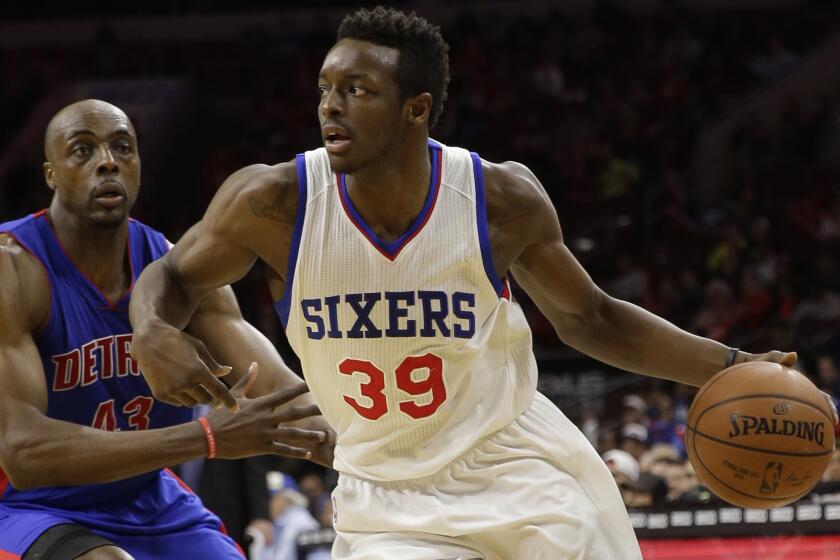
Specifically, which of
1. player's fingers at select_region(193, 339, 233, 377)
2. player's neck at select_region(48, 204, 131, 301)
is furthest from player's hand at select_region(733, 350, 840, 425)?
player's neck at select_region(48, 204, 131, 301)

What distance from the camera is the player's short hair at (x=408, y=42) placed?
299 cm

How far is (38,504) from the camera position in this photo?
3605 mm

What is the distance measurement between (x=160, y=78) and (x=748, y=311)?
29.0 feet

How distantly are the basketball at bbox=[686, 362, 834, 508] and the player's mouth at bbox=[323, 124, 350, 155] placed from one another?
1173mm

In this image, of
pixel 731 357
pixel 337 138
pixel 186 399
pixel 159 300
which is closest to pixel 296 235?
pixel 337 138

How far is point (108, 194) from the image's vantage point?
3.74 m

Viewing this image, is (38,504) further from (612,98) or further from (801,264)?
(612,98)

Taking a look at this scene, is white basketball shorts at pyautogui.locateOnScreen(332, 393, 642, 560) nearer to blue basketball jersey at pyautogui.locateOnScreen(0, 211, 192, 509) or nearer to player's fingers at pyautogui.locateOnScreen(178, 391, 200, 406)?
player's fingers at pyautogui.locateOnScreen(178, 391, 200, 406)

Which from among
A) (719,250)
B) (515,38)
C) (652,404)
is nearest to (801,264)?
(719,250)

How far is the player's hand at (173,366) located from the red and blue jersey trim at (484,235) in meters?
0.73

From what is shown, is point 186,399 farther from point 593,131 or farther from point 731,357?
point 593,131

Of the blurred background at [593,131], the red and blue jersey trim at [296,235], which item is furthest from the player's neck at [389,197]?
the blurred background at [593,131]

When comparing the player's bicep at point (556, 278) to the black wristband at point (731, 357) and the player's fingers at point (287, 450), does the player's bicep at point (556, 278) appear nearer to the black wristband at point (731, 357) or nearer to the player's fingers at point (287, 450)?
the black wristband at point (731, 357)

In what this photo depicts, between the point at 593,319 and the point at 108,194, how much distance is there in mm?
1558
